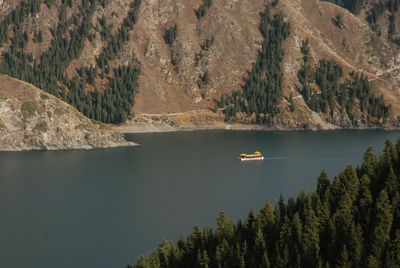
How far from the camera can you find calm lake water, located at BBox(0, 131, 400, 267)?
9588 cm

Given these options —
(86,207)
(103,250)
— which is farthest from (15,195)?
(103,250)

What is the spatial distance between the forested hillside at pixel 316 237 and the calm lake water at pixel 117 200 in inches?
714

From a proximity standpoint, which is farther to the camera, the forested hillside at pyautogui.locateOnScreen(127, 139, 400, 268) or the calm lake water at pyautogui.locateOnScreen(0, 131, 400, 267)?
the calm lake water at pyautogui.locateOnScreen(0, 131, 400, 267)

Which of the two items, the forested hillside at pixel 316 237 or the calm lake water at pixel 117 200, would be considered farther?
the calm lake water at pixel 117 200

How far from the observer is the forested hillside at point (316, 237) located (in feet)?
231

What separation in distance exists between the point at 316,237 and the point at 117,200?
7019cm

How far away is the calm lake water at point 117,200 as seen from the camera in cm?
9588

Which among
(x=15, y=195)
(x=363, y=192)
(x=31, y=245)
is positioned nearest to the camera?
(x=363, y=192)

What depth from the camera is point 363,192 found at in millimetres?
90688

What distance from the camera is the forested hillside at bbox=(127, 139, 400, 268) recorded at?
7038 centimetres

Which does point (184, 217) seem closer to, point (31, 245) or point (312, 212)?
point (31, 245)

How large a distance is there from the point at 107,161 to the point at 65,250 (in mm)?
102947

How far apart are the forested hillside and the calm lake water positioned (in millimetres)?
18127

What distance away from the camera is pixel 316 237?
75750 mm
